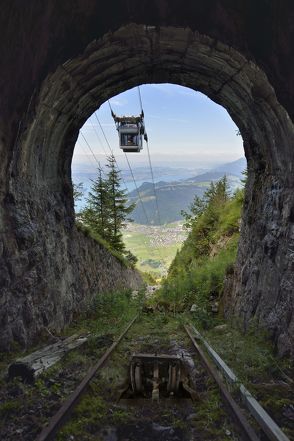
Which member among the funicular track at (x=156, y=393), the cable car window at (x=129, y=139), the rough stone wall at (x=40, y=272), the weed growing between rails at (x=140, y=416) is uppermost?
the cable car window at (x=129, y=139)

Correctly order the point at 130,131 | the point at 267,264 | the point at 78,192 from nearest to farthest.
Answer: the point at 267,264, the point at 130,131, the point at 78,192

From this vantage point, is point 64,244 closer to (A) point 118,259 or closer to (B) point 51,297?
(B) point 51,297

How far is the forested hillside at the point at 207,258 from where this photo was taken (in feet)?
49.9

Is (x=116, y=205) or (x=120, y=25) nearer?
(x=120, y=25)

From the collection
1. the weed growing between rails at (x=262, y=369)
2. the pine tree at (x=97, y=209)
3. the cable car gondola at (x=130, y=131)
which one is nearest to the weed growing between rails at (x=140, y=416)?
the weed growing between rails at (x=262, y=369)

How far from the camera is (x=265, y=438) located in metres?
4.34

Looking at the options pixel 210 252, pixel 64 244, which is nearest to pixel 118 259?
pixel 210 252

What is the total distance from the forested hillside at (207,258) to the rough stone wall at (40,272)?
4103mm

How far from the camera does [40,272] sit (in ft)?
29.0

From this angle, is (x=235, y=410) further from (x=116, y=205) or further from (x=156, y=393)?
(x=116, y=205)

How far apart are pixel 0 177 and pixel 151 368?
4.17m

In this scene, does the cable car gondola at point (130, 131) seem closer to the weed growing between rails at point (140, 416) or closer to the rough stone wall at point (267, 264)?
the rough stone wall at point (267, 264)

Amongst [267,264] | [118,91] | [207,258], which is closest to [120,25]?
[118,91]

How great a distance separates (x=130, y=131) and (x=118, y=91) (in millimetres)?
8205
